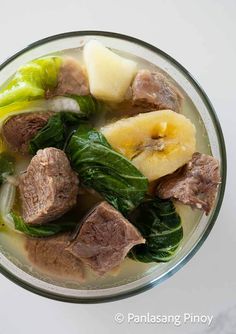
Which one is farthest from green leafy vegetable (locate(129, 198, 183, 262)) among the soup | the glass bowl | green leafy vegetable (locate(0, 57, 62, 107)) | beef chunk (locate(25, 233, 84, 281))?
green leafy vegetable (locate(0, 57, 62, 107))

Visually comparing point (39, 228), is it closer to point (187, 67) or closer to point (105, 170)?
point (105, 170)

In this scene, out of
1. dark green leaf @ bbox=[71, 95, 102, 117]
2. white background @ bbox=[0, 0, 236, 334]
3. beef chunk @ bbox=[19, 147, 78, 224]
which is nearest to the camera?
beef chunk @ bbox=[19, 147, 78, 224]

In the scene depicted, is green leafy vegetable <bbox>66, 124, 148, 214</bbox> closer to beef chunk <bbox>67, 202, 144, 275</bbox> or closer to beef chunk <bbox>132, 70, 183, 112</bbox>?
beef chunk <bbox>67, 202, 144, 275</bbox>

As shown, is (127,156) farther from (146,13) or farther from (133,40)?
(146,13)

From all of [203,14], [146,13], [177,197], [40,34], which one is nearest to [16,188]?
[177,197]

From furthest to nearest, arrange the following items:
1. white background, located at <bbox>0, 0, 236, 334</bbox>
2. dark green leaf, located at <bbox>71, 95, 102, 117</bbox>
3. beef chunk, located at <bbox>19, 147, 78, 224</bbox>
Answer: white background, located at <bbox>0, 0, 236, 334</bbox> < dark green leaf, located at <bbox>71, 95, 102, 117</bbox> < beef chunk, located at <bbox>19, 147, 78, 224</bbox>

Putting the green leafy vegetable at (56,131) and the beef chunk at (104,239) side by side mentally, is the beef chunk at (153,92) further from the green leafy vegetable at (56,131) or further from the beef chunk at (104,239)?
the beef chunk at (104,239)

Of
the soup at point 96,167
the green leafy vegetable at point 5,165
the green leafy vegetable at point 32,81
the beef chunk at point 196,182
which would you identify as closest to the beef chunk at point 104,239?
the soup at point 96,167

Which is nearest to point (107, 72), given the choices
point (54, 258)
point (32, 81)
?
point (32, 81)
